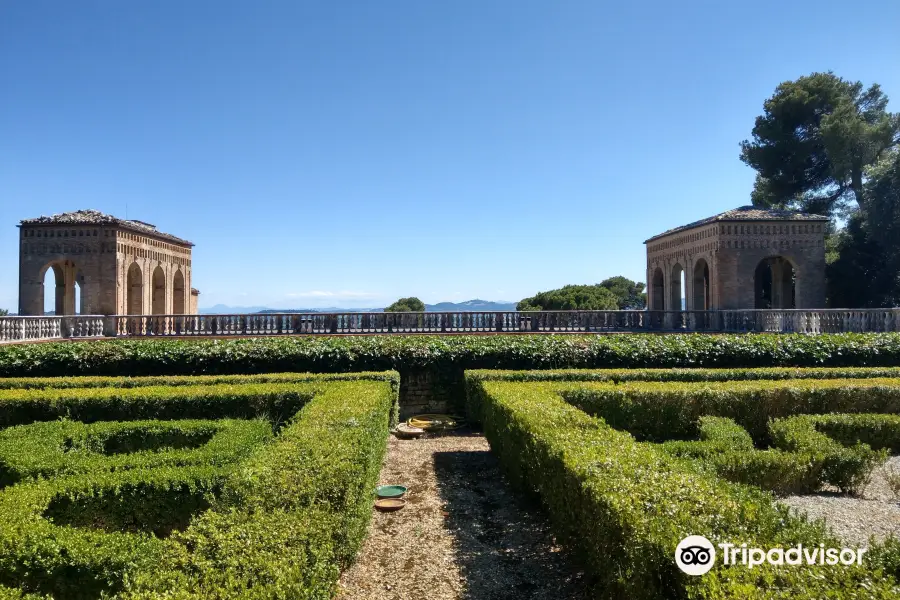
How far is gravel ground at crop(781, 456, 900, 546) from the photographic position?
6043 millimetres

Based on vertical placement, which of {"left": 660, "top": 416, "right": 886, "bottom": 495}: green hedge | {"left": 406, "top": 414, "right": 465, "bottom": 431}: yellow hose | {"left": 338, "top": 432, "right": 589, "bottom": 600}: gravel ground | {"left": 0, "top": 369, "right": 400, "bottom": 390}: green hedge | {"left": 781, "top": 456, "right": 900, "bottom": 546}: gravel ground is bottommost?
{"left": 338, "top": 432, "right": 589, "bottom": 600}: gravel ground

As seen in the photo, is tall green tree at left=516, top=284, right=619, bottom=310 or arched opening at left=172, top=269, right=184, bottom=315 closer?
arched opening at left=172, top=269, right=184, bottom=315

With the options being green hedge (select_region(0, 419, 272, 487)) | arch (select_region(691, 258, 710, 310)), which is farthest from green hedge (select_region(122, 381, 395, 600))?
arch (select_region(691, 258, 710, 310))

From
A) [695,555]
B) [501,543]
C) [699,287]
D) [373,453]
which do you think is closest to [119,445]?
[373,453]

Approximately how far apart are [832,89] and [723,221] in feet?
55.9

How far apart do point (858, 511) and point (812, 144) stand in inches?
1399

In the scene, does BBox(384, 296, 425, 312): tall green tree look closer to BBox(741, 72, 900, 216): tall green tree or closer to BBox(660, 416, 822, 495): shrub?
BBox(741, 72, 900, 216): tall green tree

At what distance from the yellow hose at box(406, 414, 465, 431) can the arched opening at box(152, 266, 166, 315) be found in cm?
2260

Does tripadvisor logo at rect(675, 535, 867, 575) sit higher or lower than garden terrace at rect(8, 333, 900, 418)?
lower

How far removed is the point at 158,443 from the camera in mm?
8516

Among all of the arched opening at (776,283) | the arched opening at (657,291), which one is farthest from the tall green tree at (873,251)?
the arched opening at (657,291)

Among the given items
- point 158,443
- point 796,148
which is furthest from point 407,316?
point 796,148

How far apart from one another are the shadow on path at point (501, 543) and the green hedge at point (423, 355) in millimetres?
4516

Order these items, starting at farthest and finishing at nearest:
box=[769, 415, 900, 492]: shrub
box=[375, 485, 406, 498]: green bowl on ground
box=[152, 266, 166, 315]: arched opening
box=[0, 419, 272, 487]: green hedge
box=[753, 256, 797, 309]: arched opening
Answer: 1. box=[753, 256, 797, 309]: arched opening
2. box=[152, 266, 166, 315]: arched opening
3. box=[375, 485, 406, 498]: green bowl on ground
4. box=[769, 415, 900, 492]: shrub
5. box=[0, 419, 272, 487]: green hedge
